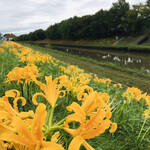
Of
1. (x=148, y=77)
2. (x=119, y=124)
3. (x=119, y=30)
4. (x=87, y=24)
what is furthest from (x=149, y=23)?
(x=119, y=124)

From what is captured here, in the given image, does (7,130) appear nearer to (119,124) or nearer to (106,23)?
(119,124)

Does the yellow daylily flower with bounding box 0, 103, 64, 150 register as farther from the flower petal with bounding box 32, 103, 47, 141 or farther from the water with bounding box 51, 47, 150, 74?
the water with bounding box 51, 47, 150, 74

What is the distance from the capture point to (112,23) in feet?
108

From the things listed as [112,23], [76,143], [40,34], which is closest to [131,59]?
[76,143]

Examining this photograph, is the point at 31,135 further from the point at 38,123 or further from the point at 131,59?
the point at 131,59

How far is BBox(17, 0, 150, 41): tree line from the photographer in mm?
26727

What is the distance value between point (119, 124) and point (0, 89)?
1.60 m

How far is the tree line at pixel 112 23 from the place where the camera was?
26727 millimetres

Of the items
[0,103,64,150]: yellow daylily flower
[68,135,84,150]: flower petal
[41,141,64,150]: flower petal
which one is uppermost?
[0,103,64,150]: yellow daylily flower

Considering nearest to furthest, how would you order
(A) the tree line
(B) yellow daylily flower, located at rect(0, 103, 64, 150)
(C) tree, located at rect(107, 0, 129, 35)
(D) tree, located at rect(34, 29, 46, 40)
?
1. (B) yellow daylily flower, located at rect(0, 103, 64, 150)
2. (A) the tree line
3. (C) tree, located at rect(107, 0, 129, 35)
4. (D) tree, located at rect(34, 29, 46, 40)

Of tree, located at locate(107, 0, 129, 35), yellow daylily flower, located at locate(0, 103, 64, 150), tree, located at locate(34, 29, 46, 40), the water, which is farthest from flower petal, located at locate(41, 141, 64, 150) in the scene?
tree, located at locate(34, 29, 46, 40)

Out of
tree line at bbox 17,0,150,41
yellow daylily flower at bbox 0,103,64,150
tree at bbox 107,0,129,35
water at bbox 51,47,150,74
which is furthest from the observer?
tree at bbox 107,0,129,35

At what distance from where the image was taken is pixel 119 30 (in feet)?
112

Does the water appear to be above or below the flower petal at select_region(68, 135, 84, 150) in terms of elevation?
below
